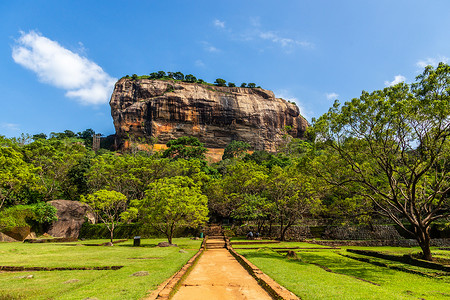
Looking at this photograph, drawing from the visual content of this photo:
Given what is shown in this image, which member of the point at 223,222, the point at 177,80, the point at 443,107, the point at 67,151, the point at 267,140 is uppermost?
the point at 177,80

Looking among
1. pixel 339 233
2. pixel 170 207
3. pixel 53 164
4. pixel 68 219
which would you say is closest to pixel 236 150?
pixel 53 164

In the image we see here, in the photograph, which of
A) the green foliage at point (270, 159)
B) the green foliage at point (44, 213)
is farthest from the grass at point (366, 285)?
the green foliage at point (270, 159)

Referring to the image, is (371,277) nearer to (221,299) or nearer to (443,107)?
(221,299)

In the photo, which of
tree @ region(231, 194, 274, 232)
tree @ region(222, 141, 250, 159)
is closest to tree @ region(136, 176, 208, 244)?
tree @ region(231, 194, 274, 232)

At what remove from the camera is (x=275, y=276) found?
8422mm

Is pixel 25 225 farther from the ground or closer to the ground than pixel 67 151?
closer to the ground

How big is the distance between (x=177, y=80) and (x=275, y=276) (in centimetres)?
8906

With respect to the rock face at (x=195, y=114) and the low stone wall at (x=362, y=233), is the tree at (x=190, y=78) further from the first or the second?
the low stone wall at (x=362, y=233)

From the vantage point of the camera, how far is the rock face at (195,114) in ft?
259

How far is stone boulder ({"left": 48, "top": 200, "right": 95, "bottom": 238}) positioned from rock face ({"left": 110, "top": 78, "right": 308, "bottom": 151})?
48.5 meters

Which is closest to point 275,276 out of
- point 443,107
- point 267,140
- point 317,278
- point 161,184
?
point 317,278

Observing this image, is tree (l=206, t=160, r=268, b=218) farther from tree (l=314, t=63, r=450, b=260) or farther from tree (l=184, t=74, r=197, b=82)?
tree (l=184, t=74, r=197, b=82)

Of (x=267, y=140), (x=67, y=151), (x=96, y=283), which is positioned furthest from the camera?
(x=267, y=140)

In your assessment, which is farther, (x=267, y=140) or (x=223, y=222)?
(x=267, y=140)
